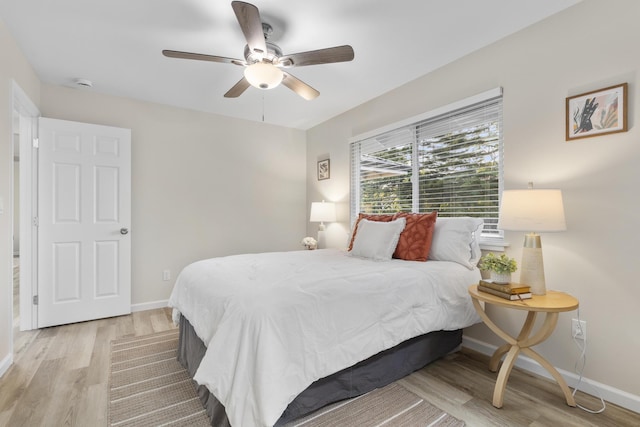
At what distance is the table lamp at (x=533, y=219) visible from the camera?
184 cm

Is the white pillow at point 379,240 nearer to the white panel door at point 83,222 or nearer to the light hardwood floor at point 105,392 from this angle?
the light hardwood floor at point 105,392

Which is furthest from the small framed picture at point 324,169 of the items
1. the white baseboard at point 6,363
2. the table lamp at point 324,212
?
the white baseboard at point 6,363

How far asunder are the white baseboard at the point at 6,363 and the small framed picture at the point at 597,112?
4.13 metres

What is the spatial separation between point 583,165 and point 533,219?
554 mm

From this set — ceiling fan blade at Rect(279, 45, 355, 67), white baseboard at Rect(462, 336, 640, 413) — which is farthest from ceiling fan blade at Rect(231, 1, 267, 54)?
white baseboard at Rect(462, 336, 640, 413)

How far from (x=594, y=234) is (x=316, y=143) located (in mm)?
3422

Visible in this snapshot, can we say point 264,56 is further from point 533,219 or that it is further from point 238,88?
point 533,219

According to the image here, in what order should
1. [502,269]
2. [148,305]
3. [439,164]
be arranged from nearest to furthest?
[502,269] < [439,164] < [148,305]

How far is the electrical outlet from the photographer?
1.98 meters

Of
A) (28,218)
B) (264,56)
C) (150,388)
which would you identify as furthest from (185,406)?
(28,218)

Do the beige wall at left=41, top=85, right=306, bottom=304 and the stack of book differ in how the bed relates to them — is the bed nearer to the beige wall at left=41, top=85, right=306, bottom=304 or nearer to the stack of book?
the stack of book

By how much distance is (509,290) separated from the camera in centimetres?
180

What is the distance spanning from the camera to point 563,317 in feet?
6.82

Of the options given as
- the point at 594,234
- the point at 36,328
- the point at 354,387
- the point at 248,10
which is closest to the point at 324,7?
the point at 248,10
